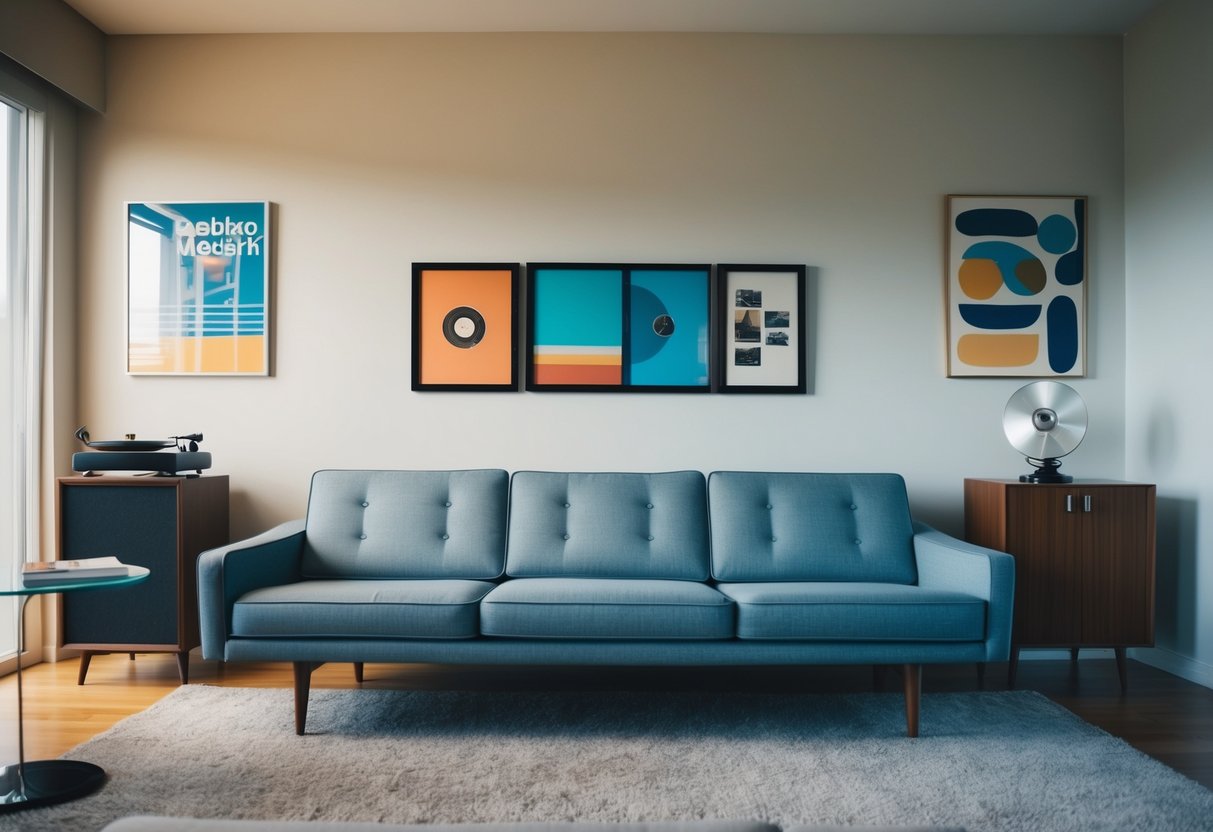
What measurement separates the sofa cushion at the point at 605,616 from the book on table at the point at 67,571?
1.06 m

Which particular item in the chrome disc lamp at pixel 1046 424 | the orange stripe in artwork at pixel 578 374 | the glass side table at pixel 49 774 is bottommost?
the glass side table at pixel 49 774

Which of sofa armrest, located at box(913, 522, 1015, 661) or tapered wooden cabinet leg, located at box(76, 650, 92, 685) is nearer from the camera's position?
sofa armrest, located at box(913, 522, 1015, 661)

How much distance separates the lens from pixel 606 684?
3250mm

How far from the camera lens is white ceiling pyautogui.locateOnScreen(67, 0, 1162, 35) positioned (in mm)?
3453

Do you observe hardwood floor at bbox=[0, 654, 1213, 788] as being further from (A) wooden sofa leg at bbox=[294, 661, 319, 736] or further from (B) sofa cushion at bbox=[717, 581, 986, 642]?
(A) wooden sofa leg at bbox=[294, 661, 319, 736]

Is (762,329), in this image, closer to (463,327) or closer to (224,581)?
(463,327)

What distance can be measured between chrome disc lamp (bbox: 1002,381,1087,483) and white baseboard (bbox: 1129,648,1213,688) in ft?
2.95

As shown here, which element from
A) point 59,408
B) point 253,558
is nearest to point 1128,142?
point 253,558

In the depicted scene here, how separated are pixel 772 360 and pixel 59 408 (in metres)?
3.15

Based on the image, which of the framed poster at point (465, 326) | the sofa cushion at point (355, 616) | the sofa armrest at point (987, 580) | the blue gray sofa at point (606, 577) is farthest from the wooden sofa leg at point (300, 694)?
the sofa armrest at point (987, 580)

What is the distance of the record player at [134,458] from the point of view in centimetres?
325

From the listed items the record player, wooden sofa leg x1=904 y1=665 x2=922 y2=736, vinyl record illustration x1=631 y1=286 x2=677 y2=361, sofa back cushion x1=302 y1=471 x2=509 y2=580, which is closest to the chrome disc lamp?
wooden sofa leg x1=904 y1=665 x2=922 y2=736

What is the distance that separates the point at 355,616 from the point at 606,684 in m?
1.12

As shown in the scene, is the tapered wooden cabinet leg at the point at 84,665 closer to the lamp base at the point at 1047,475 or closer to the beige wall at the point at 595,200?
the beige wall at the point at 595,200
